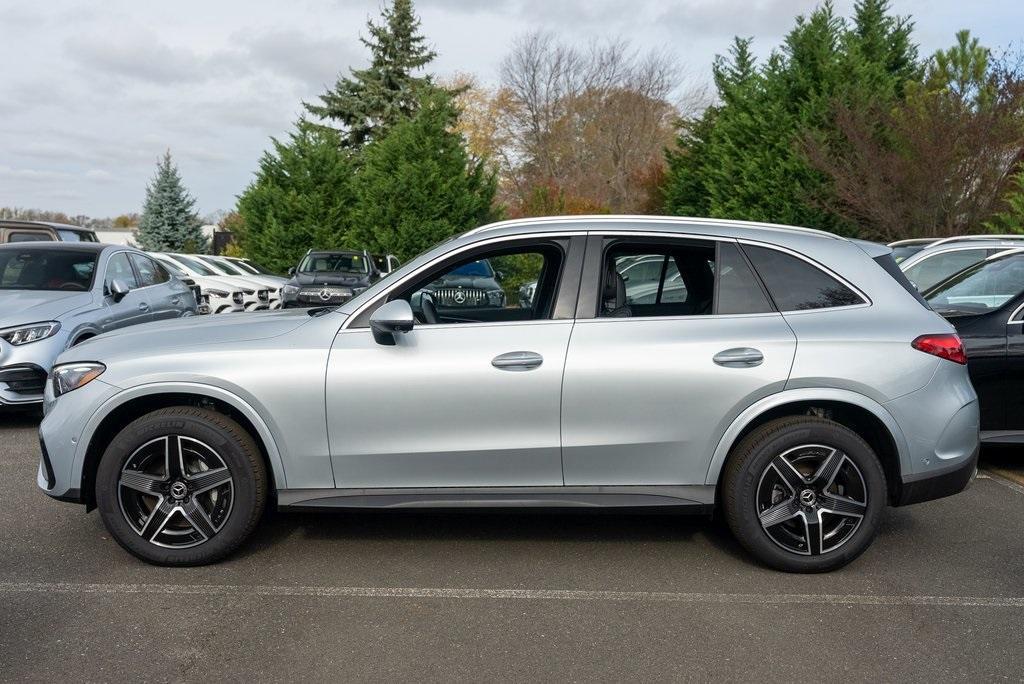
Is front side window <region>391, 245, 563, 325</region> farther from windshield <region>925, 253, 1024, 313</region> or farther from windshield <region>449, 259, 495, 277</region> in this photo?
windshield <region>925, 253, 1024, 313</region>

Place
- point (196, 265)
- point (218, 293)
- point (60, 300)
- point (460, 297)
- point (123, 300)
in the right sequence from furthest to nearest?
point (196, 265), point (218, 293), point (123, 300), point (60, 300), point (460, 297)

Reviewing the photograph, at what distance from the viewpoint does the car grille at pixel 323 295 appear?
19234 millimetres

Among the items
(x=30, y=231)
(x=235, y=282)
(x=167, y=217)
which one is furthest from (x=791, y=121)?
(x=167, y=217)

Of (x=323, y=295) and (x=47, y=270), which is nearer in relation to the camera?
(x=47, y=270)

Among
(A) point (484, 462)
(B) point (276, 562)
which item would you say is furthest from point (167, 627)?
(A) point (484, 462)

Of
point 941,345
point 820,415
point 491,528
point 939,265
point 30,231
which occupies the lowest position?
point 491,528

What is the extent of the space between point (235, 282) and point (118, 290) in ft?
34.0

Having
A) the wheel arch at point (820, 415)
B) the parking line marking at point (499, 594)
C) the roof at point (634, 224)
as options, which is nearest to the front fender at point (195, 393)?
the parking line marking at point (499, 594)

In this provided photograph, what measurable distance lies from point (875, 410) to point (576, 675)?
2.03m

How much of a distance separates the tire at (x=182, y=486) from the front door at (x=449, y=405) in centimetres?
47

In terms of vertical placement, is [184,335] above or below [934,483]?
above

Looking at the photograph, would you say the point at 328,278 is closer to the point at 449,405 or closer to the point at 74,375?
the point at 74,375

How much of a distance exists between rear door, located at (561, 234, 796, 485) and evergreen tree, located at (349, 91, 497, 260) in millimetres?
23859

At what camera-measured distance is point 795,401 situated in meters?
4.50
